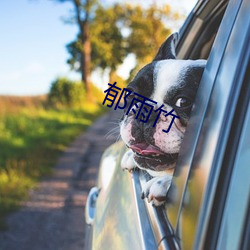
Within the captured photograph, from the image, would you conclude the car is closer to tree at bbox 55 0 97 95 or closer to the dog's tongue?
the dog's tongue

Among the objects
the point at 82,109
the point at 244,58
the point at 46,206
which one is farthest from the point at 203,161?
the point at 82,109

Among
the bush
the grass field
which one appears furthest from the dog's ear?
the bush

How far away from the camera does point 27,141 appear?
29.0 feet

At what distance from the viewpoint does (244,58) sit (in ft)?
3.54

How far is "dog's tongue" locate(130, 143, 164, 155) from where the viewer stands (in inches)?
59.3

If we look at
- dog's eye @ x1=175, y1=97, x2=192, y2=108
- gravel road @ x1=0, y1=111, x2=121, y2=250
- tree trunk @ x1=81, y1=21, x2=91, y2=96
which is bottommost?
gravel road @ x1=0, y1=111, x2=121, y2=250

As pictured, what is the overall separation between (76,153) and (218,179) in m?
7.73

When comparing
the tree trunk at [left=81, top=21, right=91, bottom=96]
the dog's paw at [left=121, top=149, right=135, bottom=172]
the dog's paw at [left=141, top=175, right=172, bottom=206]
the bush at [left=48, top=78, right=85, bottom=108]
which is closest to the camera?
the dog's paw at [left=141, top=175, right=172, bottom=206]

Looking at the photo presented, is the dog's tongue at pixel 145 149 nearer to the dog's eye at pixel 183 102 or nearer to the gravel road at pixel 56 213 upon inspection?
the dog's eye at pixel 183 102

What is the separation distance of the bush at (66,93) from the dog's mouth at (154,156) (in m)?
16.3

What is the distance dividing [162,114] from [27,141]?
7587mm

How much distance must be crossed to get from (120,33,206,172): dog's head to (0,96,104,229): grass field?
3325 mm

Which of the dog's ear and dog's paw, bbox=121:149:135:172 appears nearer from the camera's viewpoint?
the dog's ear

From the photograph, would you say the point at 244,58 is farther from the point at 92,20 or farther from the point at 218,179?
the point at 92,20
